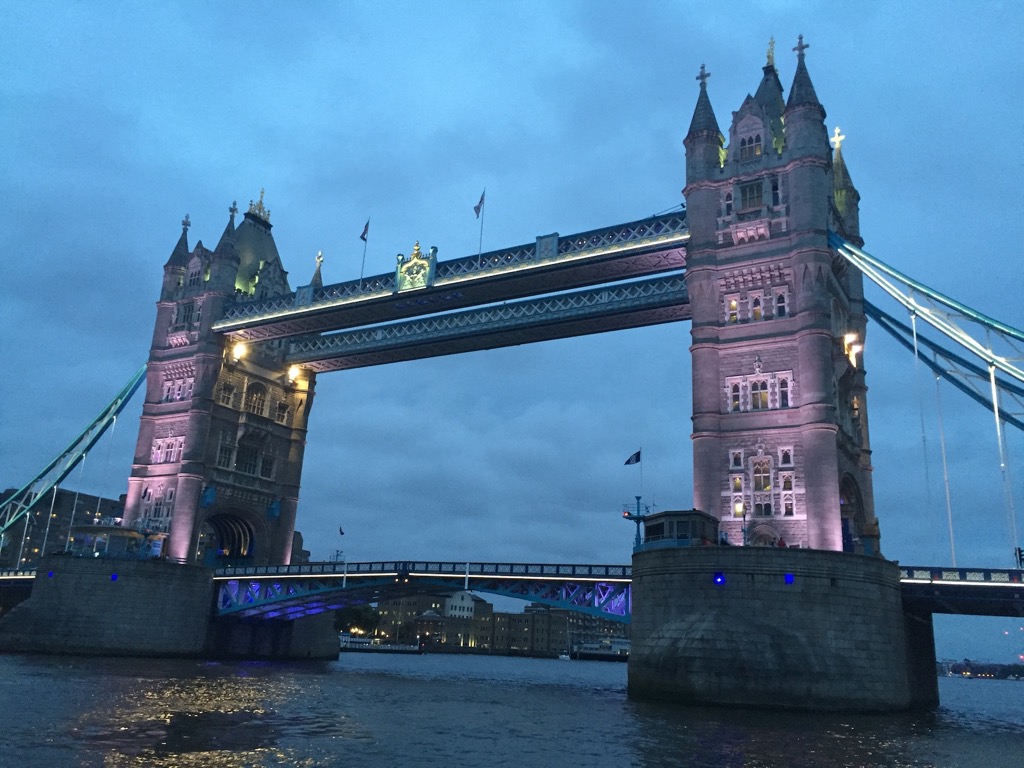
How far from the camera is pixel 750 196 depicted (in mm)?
52500

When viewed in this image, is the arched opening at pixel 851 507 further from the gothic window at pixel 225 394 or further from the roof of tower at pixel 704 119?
the gothic window at pixel 225 394

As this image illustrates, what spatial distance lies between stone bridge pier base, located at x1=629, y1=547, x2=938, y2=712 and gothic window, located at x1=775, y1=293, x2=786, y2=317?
15101 mm

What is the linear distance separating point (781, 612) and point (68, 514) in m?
151

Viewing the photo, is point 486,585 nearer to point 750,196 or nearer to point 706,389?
point 706,389

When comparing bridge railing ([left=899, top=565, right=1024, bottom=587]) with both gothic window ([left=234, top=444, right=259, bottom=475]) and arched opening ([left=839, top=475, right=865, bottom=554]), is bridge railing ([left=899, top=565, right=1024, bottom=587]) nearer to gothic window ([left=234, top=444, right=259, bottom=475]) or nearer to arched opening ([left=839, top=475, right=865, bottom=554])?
arched opening ([left=839, top=475, right=865, bottom=554])

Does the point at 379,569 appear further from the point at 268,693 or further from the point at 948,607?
the point at 948,607

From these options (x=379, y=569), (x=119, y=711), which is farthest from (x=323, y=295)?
(x=119, y=711)

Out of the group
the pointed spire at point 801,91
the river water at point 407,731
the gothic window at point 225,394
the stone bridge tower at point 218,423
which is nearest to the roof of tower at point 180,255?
the stone bridge tower at point 218,423

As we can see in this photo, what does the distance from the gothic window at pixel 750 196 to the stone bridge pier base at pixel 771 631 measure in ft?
70.5

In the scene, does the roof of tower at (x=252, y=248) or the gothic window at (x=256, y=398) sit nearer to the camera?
the gothic window at (x=256, y=398)

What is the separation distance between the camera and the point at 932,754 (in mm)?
27391

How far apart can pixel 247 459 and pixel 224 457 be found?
273 cm

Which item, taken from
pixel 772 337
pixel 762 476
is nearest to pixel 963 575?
pixel 762 476

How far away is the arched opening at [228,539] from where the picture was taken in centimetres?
7900
